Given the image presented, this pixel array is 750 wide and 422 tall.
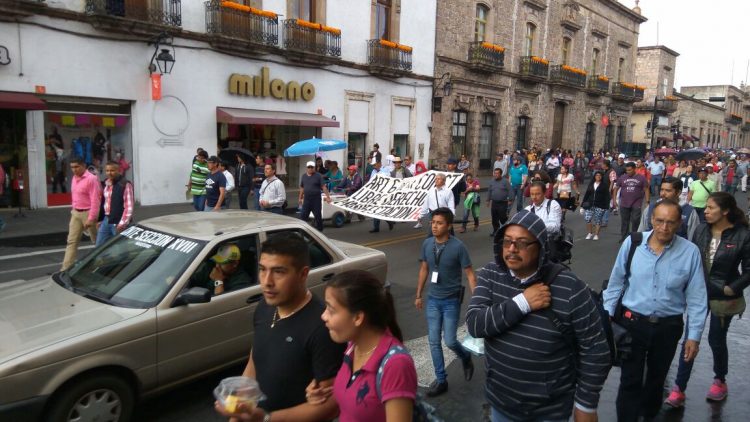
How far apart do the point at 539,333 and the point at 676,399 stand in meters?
2.98

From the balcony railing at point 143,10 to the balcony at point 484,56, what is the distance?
15.1m

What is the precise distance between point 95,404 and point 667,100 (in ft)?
183

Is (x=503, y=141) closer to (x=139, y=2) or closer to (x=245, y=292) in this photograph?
(x=139, y=2)

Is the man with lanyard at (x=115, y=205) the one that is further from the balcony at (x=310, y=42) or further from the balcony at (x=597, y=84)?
the balcony at (x=597, y=84)

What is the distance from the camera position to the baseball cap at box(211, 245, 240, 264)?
472 centimetres

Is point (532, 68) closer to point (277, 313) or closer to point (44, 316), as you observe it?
point (44, 316)

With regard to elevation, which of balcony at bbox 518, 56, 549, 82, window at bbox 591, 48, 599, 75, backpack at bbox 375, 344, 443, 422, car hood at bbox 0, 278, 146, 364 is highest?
window at bbox 591, 48, 599, 75

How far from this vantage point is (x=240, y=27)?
17.5 m

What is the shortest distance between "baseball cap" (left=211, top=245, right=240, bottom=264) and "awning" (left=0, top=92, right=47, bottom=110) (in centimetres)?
1083

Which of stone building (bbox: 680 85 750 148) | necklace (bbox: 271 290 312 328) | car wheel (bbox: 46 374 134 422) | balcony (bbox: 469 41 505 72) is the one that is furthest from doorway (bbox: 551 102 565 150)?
stone building (bbox: 680 85 750 148)

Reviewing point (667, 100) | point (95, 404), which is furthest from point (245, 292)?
point (667, 100)

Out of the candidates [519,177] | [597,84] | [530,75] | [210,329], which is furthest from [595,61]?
[210,329]

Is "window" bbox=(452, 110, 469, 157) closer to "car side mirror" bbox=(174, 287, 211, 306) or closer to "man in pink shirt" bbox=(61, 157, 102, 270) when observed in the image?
"man in pink shirt" bbox=(61, 157, 102, 270)

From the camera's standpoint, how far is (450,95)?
26828 millimetres
